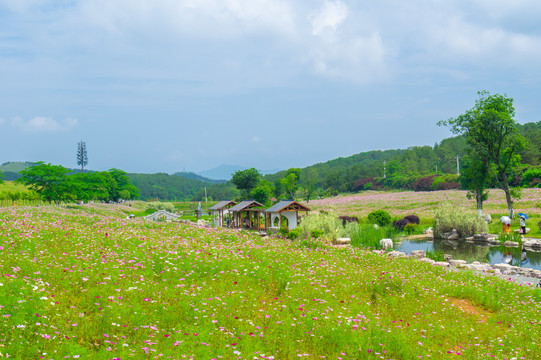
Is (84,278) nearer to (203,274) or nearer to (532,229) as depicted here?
(203,274)

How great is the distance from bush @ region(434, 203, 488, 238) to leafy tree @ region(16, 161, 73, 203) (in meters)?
42.0

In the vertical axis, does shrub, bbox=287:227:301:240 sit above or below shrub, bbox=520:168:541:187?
below

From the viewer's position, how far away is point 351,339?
7.36 meters

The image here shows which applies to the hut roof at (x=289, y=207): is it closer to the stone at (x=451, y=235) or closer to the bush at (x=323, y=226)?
the bush at (x=323, y=226)

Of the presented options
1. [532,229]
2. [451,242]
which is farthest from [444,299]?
[532,229]

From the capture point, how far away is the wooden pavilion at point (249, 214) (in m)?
33.8

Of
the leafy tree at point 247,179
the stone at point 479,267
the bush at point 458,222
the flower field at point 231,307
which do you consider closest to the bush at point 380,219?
the bush at point 458,222

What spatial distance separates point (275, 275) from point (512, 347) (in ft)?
19.2

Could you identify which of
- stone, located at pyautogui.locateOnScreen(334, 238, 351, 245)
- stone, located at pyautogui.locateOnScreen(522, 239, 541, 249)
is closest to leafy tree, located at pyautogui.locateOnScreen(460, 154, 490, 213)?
stone, located at pyautogui.locateOnScreen(522, 239, 541, 249)

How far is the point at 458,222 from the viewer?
96.2 feet

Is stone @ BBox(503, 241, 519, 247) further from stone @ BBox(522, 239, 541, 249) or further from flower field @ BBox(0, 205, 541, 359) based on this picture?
flower field @ BBox(0, 205, 541, 359)

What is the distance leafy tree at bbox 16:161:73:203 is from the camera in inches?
1747

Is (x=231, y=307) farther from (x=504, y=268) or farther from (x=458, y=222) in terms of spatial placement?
(x=458, y=222)

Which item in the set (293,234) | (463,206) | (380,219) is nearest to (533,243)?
(380,219)
